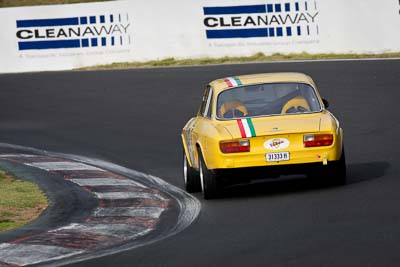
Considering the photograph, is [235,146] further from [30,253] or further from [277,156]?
[30,253]

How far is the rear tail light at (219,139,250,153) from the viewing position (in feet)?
42.4

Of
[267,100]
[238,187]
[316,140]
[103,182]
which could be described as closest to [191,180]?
[238,187]

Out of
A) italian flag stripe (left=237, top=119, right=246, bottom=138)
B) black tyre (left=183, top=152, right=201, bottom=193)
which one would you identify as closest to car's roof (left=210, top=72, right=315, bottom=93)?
italian flag stripe (left=237, top=119, right=246, bottom=138)

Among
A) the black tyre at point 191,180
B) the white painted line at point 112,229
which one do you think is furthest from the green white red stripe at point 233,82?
the white painted line at point 112,229

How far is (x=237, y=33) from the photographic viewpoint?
32.4 m

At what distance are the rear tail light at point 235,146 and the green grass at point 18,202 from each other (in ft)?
7.11

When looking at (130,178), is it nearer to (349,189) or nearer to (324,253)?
(349,189)

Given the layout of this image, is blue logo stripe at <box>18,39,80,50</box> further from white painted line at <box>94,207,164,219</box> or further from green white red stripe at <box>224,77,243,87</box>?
white painted line at <box>94,207,164,219</box>

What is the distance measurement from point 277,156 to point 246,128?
Result: 50 centimetres

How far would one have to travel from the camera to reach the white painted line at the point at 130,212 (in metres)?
12.6

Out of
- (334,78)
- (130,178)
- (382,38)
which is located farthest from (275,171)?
(382,38)

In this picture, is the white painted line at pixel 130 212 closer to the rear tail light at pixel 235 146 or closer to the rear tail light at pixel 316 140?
the rear tail light at pixel 235 146

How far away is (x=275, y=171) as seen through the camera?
42.5 feet

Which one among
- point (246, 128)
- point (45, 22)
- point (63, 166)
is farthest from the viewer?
point (45, 22)
